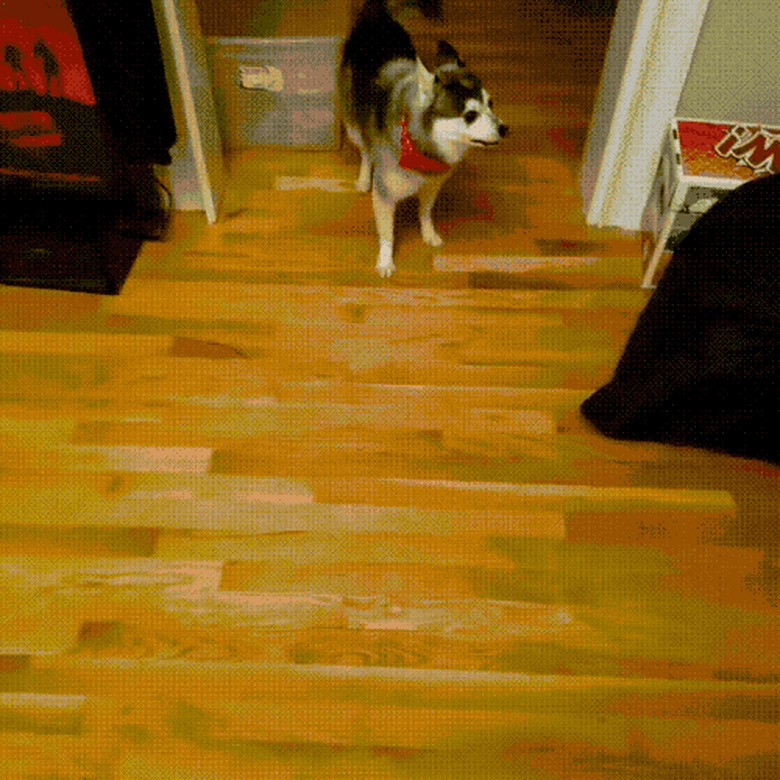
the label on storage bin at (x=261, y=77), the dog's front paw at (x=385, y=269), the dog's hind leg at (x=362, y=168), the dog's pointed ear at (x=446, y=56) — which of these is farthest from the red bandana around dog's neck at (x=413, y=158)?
the label on storage bin at (x=261, y=77)

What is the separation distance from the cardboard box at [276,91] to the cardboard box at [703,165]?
1.08 m

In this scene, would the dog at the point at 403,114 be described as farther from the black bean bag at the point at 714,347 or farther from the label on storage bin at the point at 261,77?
the black bean bag at the point at 714,347

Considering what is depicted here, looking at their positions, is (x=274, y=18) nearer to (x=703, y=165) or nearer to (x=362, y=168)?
(x=362, y=168)

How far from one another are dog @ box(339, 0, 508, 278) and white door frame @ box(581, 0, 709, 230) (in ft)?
1.25

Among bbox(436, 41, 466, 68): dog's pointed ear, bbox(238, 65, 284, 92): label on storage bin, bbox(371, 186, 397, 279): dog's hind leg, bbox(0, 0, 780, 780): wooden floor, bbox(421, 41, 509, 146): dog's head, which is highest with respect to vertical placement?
bbox(436, 41, 466, 68): dog's pointed ear

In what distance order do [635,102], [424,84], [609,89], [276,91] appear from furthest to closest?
[276,91]
[609,89]
[635,102]
[424,84]

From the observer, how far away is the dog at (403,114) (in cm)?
157

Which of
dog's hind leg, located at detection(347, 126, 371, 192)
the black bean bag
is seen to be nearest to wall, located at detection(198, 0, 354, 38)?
dog's hind leg, located at detection(347, 126, 371, 192)

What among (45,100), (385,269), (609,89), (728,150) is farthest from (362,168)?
(728,150)

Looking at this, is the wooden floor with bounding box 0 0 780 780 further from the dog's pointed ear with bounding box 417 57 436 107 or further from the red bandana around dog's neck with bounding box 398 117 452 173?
the dog's pointed ear with bounding box 417 57 436 107

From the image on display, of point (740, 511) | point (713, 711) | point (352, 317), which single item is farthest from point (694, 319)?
point (352, 317)

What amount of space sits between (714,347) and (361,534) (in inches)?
33.0

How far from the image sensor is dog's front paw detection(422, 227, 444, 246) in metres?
2.06

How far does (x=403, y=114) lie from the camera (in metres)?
1.66
